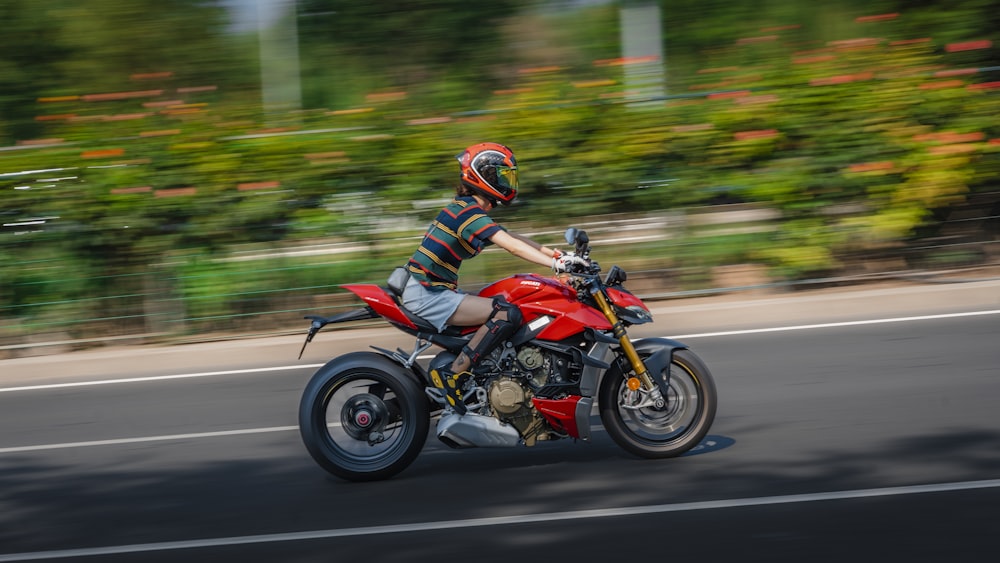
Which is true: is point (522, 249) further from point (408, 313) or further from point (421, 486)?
point (421, 486)

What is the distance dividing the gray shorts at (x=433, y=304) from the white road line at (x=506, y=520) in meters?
1.22

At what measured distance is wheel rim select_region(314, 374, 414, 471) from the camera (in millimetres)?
6758

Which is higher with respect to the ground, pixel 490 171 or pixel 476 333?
pixel 490 171

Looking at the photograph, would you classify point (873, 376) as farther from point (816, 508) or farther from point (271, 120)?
point (271, 120)

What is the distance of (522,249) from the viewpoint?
641 centimetres

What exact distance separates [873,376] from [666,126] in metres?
4.11

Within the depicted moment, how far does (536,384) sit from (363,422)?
3.47ft

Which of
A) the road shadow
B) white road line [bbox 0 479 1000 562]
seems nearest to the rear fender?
the road shadow

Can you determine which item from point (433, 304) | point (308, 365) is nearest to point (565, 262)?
point (433, 304)

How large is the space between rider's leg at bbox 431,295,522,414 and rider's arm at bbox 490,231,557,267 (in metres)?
0.32

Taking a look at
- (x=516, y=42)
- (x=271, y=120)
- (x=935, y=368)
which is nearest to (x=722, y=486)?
(x=935, y=368)

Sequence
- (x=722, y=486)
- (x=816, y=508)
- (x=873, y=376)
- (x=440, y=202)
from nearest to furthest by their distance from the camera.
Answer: (x=816, y=508), (x=722, y=486), (x=873, y=376), (x=440, y=202)

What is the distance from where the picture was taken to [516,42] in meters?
16.7

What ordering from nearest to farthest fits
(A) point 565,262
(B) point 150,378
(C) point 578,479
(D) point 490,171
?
(A) point 565,262
(C) point 578,479
(D) point 490,171
(B) point 150,378
